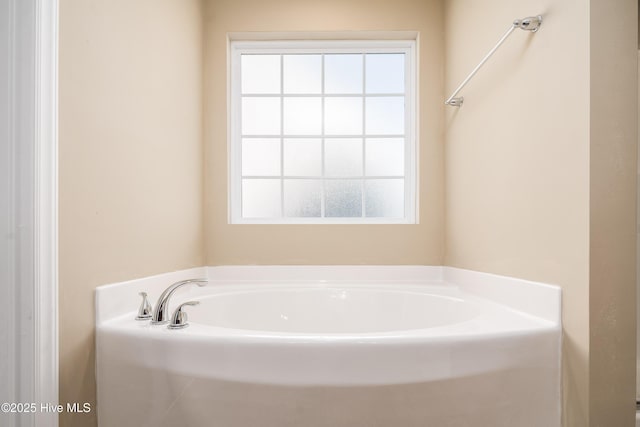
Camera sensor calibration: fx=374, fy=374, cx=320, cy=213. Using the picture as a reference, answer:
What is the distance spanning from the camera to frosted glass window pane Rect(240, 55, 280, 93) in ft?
7.61

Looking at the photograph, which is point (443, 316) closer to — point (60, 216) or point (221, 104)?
point (60, 216)

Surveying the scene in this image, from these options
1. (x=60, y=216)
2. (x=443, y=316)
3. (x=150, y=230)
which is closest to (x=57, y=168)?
(x=60, y=216)

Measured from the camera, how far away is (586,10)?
3.57 ft

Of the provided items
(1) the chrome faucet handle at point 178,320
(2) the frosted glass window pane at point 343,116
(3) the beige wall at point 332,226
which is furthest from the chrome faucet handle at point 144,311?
(2) the frosted glass window pane at point 343,116

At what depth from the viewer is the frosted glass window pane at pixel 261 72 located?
2.32 meters

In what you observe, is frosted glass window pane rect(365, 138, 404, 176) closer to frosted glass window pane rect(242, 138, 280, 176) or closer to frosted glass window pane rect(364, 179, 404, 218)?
frosted glass window pane rect(364, 179, 404, 218)

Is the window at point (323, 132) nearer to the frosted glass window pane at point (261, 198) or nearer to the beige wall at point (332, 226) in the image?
the frosted glass window pane at point (261, 198)

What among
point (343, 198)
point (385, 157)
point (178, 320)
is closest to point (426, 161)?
point (385, 157)

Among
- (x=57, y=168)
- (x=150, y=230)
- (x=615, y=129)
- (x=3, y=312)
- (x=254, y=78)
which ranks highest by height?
(x=254, y=78)

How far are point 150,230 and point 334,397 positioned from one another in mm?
1047

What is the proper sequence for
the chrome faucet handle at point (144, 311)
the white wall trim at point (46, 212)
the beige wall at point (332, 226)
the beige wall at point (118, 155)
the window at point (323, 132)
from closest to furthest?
1. the white wall trim at point (46, 212)
2. the beige wall at point (118, 155)
3. the chrome faucet handle at point (144, 311)
4. the beige wall at point (332, 226)
5. the window at point (323, 132)

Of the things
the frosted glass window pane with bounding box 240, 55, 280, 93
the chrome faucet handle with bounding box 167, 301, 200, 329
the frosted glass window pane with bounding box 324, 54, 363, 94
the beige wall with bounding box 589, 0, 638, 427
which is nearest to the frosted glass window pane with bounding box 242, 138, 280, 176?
the frosted glass window pane with bounding box 240, 55, 280, 93

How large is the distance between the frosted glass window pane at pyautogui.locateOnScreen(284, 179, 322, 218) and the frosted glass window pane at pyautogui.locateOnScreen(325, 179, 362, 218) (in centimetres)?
6

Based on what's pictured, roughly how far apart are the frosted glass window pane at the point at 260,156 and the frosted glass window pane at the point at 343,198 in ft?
1.18
